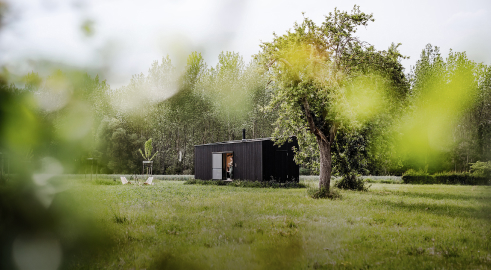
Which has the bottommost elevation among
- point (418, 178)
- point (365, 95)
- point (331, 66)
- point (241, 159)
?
point (418, 178)

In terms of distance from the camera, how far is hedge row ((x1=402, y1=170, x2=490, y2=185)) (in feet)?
77.2

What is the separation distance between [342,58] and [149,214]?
835cm

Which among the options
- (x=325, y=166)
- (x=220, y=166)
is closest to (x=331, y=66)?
(x=325, y=166)

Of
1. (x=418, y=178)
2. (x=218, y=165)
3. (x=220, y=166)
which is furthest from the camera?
(x=418, y=178)

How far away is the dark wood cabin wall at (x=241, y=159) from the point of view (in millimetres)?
21203

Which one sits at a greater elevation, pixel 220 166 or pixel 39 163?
pixel 39 163

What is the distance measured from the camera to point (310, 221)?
7027 mm

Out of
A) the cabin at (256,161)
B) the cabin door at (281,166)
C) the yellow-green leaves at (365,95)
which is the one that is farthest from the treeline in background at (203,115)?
the cabin door at (281,166)

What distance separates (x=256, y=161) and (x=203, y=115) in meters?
21.3

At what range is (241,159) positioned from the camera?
74.2ft

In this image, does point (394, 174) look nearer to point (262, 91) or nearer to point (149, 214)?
point (262, 91)

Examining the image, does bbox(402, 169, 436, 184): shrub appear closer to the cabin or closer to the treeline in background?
the treeline in background

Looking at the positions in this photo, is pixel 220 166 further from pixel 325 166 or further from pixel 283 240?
pixel 283 240

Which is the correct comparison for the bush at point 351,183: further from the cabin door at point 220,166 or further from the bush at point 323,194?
the cabin door at point 220,166
